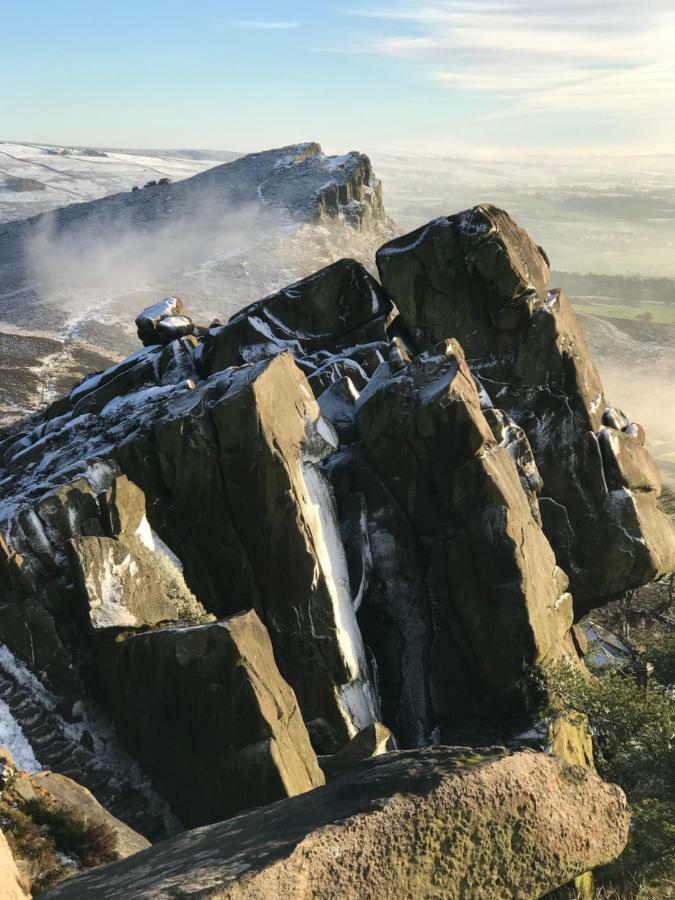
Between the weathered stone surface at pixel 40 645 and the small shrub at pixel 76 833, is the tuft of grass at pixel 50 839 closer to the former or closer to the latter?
the small shrub at pixel 76 833

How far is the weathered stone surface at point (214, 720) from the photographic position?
18.9 metres

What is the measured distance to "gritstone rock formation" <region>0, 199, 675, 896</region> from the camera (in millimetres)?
20219

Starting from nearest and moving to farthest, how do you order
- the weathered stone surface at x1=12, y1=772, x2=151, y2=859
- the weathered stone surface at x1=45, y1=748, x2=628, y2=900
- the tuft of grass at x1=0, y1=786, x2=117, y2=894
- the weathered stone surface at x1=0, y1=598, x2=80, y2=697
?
the weathered stone surface at x1=45, y1=748, x2=628, y2=900 < the tuft of grass at x1=0, y1=786, x2=117, y2=894 < the weathered stone surface at x1=12, y1=772, x2=151, y2=859 < the weathered stone surface at x1=0, y1=598, x2=80, y2=697

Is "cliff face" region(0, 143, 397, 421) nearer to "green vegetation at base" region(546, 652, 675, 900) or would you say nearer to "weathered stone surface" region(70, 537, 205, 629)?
"weathered stone surface" region(70, 537, 205, 629)

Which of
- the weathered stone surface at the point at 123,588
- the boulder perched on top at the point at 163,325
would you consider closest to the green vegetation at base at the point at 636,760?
the weathered stone surface at the point at 123,588

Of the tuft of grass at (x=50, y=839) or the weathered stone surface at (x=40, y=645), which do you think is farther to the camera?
the weathered stone surface at (x=40, y=645)

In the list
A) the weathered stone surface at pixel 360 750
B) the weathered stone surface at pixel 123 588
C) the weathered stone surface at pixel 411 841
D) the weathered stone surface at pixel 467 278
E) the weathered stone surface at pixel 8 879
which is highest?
the weathered stone surface at pixel 467 278

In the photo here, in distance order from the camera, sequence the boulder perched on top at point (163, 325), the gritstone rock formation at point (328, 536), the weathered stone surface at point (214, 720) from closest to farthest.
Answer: the weathered stone surface at point (214, 720), the gritstone rock formation at point (328, 536), the boulder perched on top at point (163, 325)

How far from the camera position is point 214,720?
1933 centimetres

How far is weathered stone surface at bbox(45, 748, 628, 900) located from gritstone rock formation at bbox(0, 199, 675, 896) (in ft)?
4.50

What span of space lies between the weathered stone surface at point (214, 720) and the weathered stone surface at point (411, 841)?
6.77 metres

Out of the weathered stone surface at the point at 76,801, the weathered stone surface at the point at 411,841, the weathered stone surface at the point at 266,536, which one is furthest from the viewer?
the weathered stone surface at the point at 266,536

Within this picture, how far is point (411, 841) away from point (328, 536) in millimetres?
16352

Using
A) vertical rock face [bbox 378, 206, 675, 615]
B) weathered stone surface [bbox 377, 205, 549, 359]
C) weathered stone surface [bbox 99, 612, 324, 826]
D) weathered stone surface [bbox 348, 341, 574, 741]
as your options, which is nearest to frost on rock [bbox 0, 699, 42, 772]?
weathered stone surface [bbox 99, 612, 324, 826]
